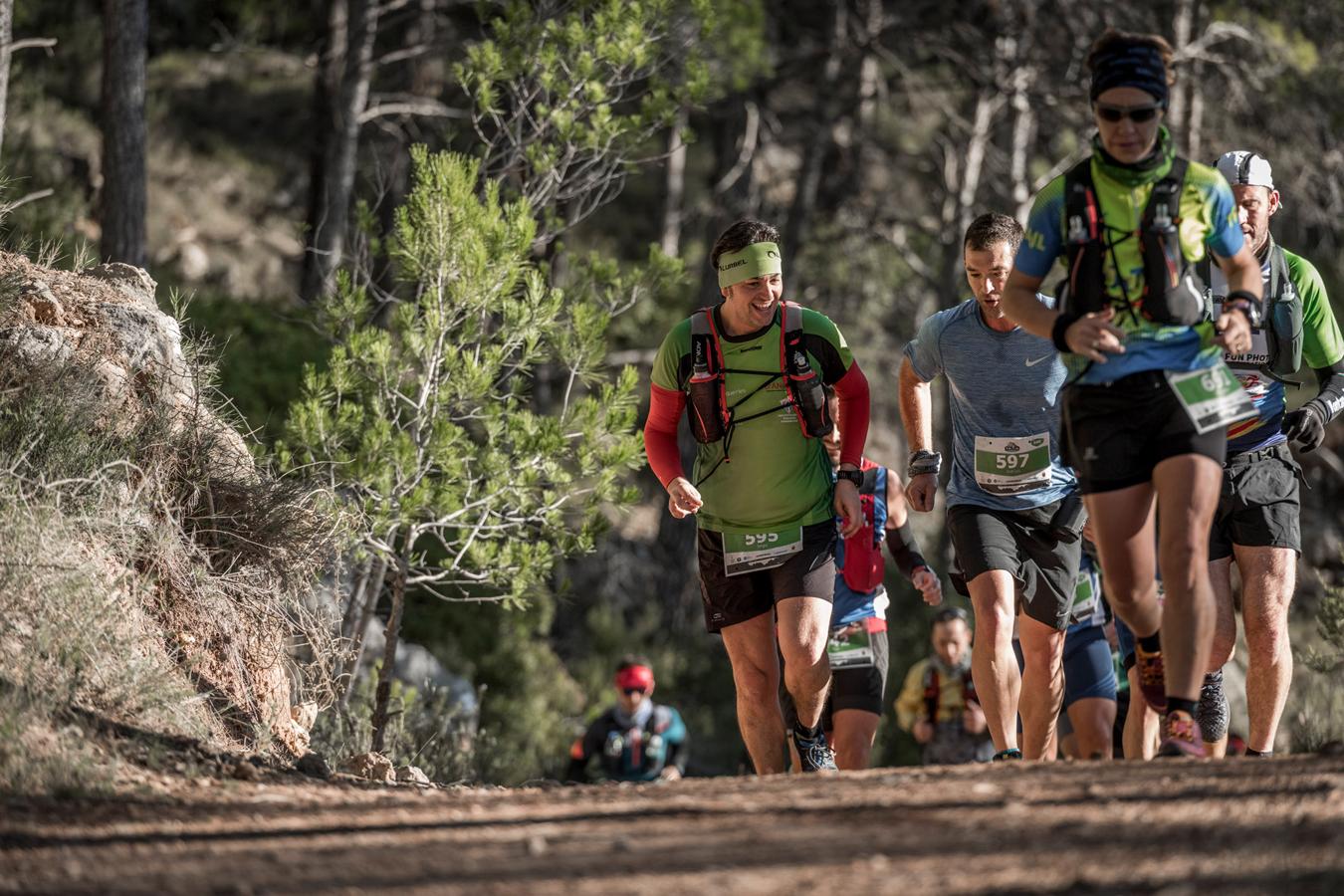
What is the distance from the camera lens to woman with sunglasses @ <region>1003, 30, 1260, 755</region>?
5168mm

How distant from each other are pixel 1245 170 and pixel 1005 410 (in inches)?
57.8

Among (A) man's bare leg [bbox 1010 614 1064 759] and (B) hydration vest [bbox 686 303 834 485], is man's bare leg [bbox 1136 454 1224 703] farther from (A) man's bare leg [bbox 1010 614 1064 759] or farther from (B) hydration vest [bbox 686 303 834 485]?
(B) hydration vest [bbox 686 303 834 485]

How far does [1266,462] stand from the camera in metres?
6.78

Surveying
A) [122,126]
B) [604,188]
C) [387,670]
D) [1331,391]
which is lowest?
[387,670]

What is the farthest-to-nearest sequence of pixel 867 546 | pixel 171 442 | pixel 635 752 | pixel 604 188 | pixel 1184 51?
pixel 1184 51
pixel 635 752
pixel 604 188
pixel 867 546
pixel 171 442

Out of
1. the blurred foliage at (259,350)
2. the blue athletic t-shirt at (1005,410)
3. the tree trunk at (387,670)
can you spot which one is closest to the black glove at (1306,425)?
the blue athletic t-shirt at (1005,410)

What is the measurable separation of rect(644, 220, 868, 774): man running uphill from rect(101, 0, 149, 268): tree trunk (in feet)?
26.2

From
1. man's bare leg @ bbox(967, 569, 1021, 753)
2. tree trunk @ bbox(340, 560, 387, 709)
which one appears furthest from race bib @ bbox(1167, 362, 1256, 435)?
tree trunk @ bbox(340, 560, 387, 709)

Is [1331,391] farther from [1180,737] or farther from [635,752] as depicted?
[635,752]

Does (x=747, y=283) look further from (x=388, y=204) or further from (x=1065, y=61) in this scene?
(x=1065, y=61)

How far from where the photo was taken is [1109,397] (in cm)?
530

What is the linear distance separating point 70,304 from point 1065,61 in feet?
42.1

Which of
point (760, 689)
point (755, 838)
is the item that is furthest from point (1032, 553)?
point (755, 838)

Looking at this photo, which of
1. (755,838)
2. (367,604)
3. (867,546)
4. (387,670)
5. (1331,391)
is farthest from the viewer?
(367,604)
